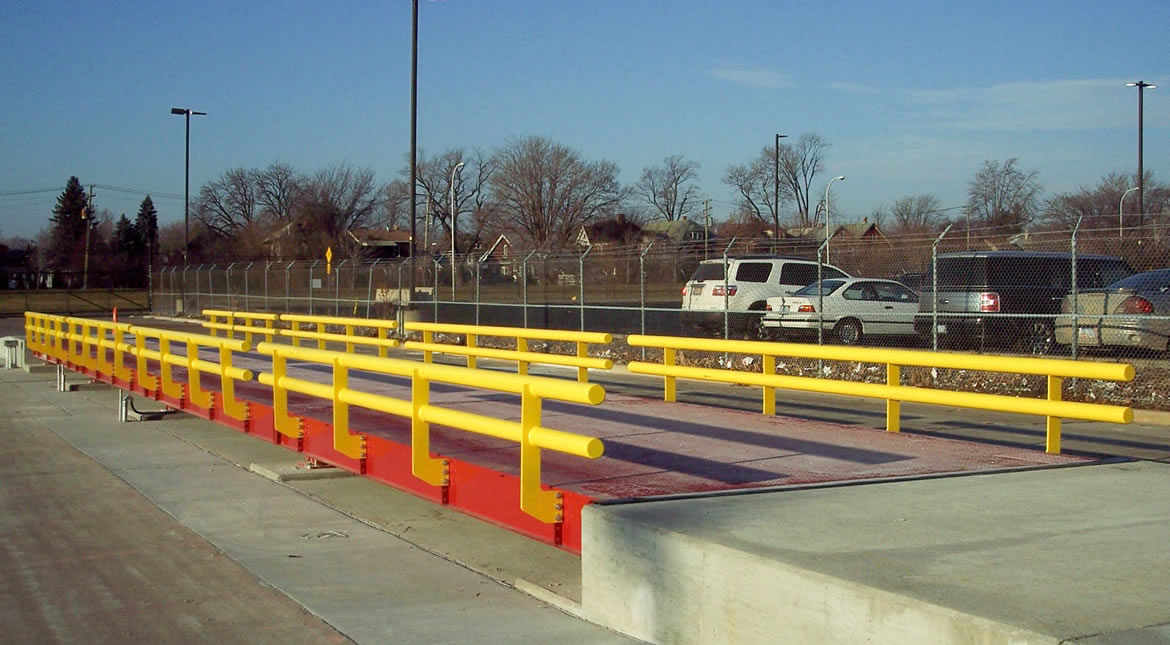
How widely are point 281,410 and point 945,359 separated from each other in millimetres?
5531

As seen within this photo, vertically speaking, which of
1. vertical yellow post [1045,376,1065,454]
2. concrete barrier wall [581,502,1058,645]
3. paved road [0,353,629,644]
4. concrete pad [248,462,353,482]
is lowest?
paved road [0,353,629,644]

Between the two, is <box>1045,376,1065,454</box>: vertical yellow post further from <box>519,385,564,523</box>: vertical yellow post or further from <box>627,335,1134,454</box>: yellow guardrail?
<box>519,385,564,523</box>: vertical yellow post

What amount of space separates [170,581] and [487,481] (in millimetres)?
2134

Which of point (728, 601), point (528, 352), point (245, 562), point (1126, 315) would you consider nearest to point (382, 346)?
point (528, 352)

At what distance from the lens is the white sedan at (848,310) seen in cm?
2094

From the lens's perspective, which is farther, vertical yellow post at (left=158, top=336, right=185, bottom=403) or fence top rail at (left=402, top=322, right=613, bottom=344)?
vertical yellow post at (left=158, top=336, right=185, bottom=403)

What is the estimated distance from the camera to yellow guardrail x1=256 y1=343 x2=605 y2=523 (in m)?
5.93

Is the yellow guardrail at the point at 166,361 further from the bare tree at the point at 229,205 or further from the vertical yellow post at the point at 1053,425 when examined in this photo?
the bare tree at the point at 229,205

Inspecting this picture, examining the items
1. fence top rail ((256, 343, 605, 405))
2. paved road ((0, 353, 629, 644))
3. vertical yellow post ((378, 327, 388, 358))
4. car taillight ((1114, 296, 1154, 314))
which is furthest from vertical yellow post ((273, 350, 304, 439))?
car taillight ((1114, 296, 1154, 314))

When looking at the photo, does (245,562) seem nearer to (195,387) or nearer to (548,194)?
(195,387)

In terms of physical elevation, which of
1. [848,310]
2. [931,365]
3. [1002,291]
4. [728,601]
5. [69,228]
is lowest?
[728,601]

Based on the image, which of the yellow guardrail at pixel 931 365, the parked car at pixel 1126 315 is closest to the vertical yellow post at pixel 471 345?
the yellow guardrail at pixel 931 365

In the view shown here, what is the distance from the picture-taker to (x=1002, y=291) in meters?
18.1

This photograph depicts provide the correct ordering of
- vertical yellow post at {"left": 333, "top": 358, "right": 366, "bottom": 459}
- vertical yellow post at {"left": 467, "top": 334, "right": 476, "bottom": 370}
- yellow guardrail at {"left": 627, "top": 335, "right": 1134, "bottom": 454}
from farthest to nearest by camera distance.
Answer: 1. vertical yellow post at {"left": 467, "top": 334, "right": 476, "bottom": 370}
2. vertical yellow post at {"left": 333, "top": 358, "right": 366, "bottom": 459}
3. yellow guardrail at {"left": 627, "top": 335, "right": 1134, "bottom": 454}
